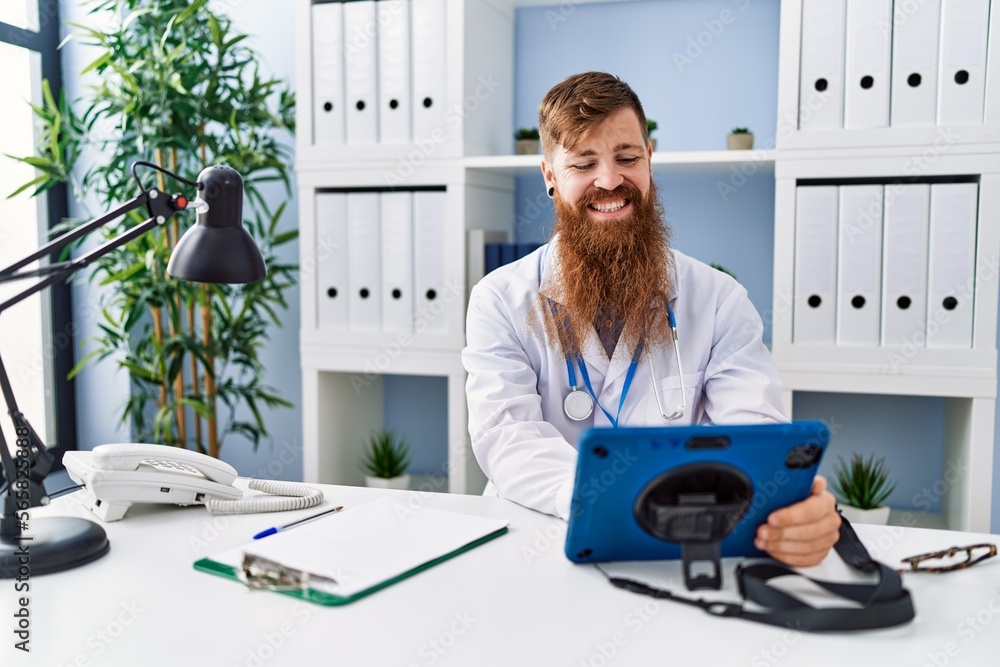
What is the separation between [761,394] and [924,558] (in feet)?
1.74

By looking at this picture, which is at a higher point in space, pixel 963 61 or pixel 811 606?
pixel 963 61

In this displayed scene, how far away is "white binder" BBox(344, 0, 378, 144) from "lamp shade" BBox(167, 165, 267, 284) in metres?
1.27

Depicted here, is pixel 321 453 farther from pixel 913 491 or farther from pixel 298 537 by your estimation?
pixel 913 491

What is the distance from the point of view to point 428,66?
92.7 inches

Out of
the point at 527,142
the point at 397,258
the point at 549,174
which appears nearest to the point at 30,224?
the point at 397,258

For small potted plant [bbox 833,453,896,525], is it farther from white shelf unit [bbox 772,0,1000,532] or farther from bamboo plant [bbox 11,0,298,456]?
bamboo plant [bbox 11,0,298,456]

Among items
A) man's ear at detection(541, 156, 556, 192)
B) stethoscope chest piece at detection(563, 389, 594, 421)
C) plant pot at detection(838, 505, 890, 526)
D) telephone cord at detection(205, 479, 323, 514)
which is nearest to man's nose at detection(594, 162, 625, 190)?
man's ear at detection(541, 156, 556, 192)

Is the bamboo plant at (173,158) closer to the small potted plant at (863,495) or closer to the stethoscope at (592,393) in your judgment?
the stethoscope at (592,393)

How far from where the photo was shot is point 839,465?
254 centimetres

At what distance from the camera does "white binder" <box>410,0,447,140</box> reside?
7.67 feet

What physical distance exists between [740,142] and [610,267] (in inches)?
28.7

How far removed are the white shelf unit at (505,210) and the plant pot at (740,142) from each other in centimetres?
6

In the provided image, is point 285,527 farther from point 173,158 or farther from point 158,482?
point 173,158

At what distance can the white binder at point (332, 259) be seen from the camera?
98.0 inches
